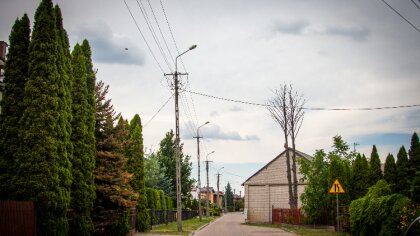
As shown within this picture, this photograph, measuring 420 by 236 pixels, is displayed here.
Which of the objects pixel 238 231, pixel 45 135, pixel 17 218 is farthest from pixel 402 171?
pixel 17 218

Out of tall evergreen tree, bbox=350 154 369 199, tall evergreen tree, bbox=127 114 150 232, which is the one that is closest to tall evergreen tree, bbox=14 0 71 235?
tall evergreen tree, bbox=127 114 150 232

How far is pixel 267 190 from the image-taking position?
166 feet

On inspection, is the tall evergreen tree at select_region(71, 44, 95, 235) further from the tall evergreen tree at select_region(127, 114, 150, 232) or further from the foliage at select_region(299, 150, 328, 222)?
the foliage at select_region(299, 150, 328, 222)

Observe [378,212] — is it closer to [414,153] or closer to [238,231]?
[238,231]

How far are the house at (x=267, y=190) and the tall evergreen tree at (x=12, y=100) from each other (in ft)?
129

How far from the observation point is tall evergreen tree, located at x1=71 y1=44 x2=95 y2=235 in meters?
17.0

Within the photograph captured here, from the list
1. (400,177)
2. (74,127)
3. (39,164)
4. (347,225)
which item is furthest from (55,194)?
(400,177)

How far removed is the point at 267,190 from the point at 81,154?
3608 centimetres

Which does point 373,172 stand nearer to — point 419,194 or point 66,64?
point 419,194

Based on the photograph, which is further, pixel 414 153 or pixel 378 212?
pixel 414 153

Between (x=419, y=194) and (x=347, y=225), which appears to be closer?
(x=419, y=194)

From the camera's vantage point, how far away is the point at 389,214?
1541 cm

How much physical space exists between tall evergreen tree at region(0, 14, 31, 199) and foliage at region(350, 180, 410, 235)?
12622 millimetres

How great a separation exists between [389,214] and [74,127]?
1266cm
